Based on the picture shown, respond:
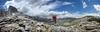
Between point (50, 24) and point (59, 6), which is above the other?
point (59, 6)

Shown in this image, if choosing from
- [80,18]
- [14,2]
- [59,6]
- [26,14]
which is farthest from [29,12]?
[80,18]

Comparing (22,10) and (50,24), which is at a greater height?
(22,10)

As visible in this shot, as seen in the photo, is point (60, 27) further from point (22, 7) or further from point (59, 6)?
point (22, 7)

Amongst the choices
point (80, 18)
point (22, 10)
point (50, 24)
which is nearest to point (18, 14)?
point (22, 10)

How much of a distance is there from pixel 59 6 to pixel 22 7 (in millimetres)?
1772

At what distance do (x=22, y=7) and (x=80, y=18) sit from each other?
2.83 metres

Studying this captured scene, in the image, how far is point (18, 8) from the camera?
9.60 metres

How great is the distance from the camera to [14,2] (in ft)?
31.9

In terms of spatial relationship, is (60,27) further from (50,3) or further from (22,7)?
(22,7)

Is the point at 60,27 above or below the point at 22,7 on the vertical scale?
below

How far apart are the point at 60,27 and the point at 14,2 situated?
96.0 inches

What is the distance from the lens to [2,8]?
958 cm

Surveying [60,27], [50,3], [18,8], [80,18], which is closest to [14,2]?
[18,8]

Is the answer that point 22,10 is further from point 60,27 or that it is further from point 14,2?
point 60,27
